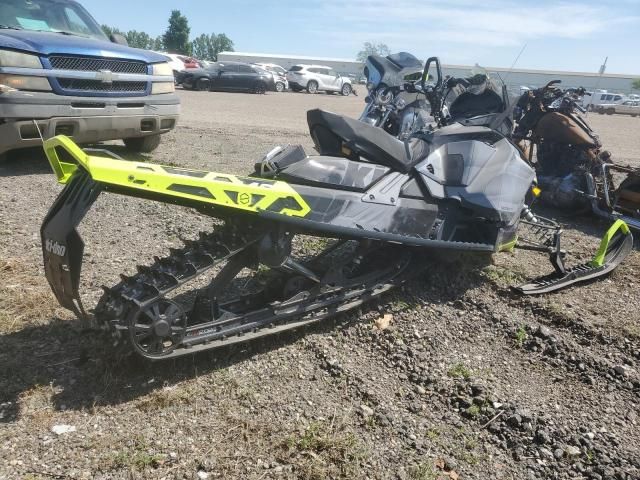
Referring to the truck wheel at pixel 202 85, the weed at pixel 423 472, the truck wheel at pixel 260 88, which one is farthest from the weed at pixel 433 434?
the truck wheel at pixel 260 88

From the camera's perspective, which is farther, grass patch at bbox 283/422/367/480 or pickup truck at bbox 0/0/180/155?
pickup truck at bbox 0/0/180/155

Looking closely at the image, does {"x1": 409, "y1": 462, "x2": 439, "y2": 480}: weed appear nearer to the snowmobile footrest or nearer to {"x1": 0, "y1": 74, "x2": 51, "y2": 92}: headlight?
the snowmobile footrest

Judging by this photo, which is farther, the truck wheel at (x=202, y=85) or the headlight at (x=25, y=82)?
the truck wheel at (x=202, y=85)

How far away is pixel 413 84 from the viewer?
16.5ft

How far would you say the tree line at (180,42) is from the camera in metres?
64.6

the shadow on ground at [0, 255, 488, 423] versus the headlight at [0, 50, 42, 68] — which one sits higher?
the headlight at [0, 50, 42, 68]

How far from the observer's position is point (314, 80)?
33.9m

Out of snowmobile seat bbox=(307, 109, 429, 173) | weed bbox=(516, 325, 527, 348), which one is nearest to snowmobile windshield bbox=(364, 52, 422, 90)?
snowmobile seat bbox=(307, 109, 429, 173)

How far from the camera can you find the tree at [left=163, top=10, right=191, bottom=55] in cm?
6406

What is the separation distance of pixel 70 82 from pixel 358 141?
409 centimetres

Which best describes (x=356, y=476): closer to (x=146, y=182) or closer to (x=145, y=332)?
(x=145, y=332)

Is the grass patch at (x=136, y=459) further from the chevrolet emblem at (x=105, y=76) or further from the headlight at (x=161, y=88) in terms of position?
the headlight at (x=161, y=88)

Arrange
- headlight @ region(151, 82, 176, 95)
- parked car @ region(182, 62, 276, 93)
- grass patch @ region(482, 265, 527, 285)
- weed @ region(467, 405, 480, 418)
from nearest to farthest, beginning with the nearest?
1. weed @ region(467, 405, 480, 418)
2. grass patch @ region(482, 265, 527, 285)
3. headlight @ region(151, 82, 176, 95)
4. parked car @ region(182, 62, 276, 93)

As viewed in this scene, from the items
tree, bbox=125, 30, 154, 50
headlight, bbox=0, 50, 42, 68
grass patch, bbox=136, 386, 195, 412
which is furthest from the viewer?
tree, bbox=125, 30, 154, 50
